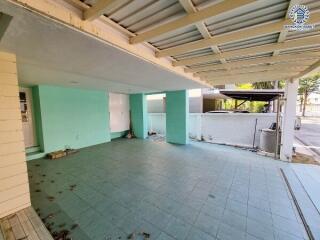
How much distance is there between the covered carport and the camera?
4.59 feet

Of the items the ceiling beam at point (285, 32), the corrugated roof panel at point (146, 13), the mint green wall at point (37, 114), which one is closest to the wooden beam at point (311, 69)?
the ceiling beam at point (285, 32)

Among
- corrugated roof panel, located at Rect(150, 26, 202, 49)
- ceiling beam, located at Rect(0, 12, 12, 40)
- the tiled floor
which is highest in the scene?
corrugated roof panel, located at Rect(150, 26, 202, 49)

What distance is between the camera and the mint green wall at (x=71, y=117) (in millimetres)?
4934

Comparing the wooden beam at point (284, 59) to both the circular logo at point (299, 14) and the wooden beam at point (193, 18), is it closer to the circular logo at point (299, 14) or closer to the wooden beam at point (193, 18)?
the circular logo at point (299, 14)

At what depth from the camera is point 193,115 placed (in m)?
7.18

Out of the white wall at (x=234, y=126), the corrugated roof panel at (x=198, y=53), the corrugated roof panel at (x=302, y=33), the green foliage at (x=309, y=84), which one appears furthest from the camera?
the green foliage at (x=309, y=84)

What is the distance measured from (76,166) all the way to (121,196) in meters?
2.13

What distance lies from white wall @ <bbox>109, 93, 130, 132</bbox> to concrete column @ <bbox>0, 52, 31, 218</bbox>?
4.96 m

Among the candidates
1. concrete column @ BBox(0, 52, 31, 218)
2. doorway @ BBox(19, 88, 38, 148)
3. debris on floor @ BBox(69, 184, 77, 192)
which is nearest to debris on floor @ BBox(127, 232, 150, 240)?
debris on floor @ BBox(69, 184, 77, 192)

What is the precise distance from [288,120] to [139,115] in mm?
5833

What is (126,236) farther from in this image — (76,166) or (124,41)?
(76,166)

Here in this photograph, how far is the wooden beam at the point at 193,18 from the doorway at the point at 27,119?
200 inches

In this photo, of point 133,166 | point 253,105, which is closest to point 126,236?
point 133,166

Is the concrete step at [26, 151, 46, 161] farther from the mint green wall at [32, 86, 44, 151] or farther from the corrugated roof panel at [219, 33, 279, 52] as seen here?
the corrugated roof panel at [219, 33, 279, 52]
